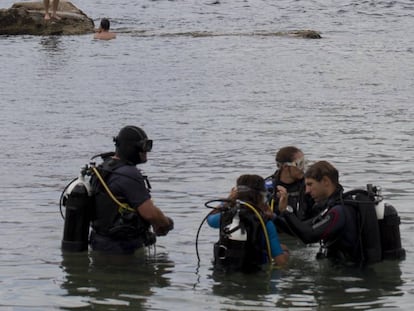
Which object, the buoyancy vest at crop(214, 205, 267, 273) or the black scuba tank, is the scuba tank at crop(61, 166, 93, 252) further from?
the black scuba tank

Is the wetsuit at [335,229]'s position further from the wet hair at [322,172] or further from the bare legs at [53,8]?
the bare legs at [53,8]

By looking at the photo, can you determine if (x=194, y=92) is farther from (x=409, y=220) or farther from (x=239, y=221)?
(x=239, y=221)

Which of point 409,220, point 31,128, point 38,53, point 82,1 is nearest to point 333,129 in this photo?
point 31,128

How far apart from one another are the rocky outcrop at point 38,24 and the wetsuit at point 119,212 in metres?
24.5

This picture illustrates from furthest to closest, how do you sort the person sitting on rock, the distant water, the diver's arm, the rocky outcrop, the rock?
the rocky outcrop
the rock
the person sitting on rock
the distant water
the diver's arm

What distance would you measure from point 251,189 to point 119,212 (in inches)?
49.1

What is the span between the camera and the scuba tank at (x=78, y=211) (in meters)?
9.63

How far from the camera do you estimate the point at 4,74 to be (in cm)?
2586

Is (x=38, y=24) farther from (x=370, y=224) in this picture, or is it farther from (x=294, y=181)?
(x=370, y=224)

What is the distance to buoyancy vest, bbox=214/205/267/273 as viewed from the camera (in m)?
9.07

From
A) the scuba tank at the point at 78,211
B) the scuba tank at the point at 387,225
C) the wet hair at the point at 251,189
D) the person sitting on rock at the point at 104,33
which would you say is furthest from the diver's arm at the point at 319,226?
the person sitting on rock at the point at 104,33

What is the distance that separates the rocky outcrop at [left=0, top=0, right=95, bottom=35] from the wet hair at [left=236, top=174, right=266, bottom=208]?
998 inches

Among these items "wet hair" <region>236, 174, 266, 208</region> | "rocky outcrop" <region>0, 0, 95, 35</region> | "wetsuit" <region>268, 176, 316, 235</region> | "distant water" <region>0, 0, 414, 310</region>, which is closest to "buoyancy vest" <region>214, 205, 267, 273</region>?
"wet hair" <region>236, 174, 266, 208</region>

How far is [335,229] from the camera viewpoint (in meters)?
9.35
